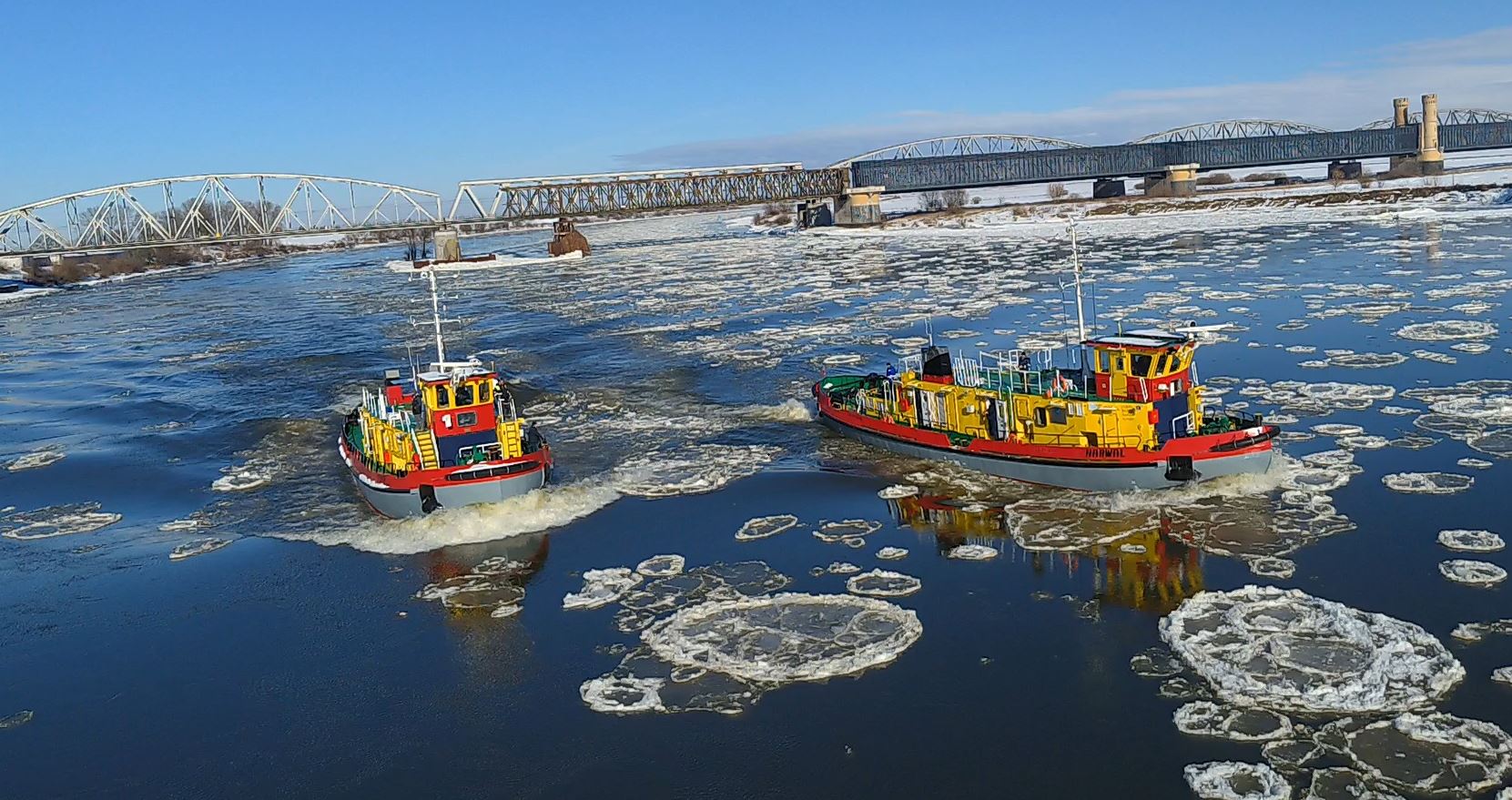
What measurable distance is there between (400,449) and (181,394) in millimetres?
27049

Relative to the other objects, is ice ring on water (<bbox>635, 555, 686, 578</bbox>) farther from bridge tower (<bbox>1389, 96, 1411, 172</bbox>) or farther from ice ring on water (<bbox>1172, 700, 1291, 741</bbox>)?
bridge tower (<bbox>1389, 96, 1411, 172</bbox>)

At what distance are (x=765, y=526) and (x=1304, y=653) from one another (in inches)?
482

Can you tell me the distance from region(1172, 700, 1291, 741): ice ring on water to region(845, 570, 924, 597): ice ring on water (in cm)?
643

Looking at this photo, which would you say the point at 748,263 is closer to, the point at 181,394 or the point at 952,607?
the point at 181,394

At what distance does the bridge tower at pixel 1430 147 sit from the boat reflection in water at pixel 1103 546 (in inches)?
6189

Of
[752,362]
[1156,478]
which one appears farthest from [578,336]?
[1156,478]

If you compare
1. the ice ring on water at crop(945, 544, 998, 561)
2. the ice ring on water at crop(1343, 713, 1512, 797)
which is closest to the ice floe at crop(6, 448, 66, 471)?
the ice ring on water at crop(945, 544, 998, 561)

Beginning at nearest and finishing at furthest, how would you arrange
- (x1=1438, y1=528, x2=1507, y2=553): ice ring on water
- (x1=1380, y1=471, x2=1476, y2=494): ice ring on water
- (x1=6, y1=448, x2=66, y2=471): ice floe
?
(x1=1438, y1=528, x2=1507, y2=553): ice ring on water
(x1=1380, y1=471, x2=1476, y2=494): ice ring on water
(x1=6, y1=448, x2=66, y2=471): ice floe

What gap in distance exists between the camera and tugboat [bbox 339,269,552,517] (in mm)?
28344

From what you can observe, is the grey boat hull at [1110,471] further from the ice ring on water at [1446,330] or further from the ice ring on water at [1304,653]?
the ice ring on water at [1446,330]

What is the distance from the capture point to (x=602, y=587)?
23125mm

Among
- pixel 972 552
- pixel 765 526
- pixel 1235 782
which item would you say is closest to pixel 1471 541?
pixel 972 552

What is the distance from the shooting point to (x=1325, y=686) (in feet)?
54.6

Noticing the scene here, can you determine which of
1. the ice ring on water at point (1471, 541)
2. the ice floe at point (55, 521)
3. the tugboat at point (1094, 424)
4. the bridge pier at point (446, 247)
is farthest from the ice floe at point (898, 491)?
the bridge pier at point (446, 247)
